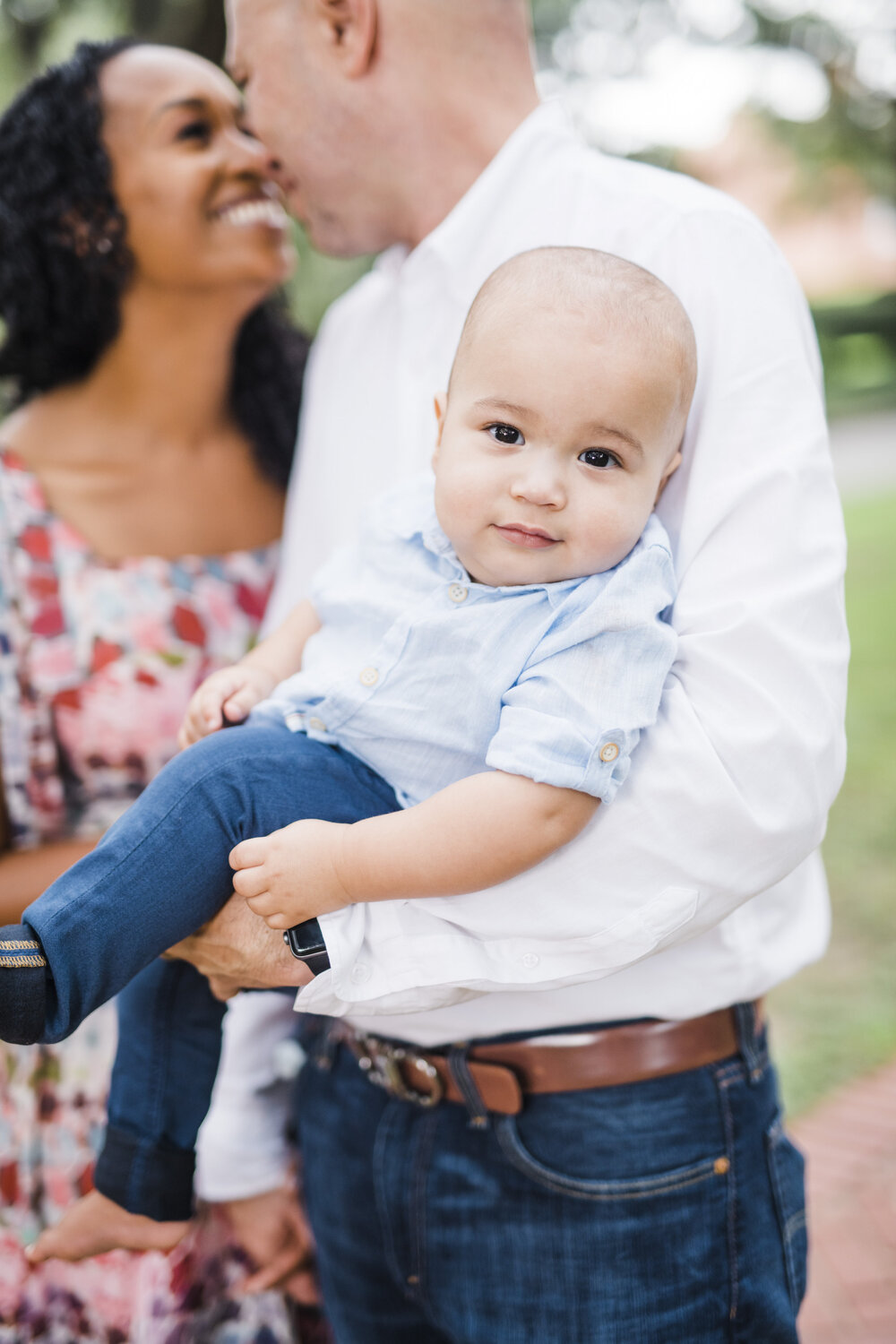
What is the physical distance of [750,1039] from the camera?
1.69 metres

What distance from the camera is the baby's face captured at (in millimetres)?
1350

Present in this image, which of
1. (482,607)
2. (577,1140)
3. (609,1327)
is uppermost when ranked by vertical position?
(482,607)

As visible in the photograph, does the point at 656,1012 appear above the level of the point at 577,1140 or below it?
above

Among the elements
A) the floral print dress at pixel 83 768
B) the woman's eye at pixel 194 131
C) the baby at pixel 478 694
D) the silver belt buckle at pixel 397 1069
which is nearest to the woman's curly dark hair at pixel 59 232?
the woman's eye at pixel 194 131

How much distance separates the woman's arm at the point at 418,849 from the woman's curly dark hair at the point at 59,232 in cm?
157

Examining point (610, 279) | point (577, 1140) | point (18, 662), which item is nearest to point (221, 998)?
point (577, 1140)

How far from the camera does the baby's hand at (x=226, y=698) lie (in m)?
1.66

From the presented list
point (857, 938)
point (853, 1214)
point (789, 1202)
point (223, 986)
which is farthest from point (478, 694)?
point (857, 938)

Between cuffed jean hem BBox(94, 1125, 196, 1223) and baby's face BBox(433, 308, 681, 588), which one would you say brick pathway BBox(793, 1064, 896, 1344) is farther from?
baby's face BBox(433, 308, 681, 588)

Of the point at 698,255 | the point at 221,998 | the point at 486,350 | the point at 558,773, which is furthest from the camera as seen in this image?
the point at 221,998

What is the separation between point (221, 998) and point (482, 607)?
2.34 feet

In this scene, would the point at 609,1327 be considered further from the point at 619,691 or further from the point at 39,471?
the point at 39,471

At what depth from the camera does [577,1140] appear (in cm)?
163

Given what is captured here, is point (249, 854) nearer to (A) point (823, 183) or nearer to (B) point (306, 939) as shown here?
(B) point (306, 939)
